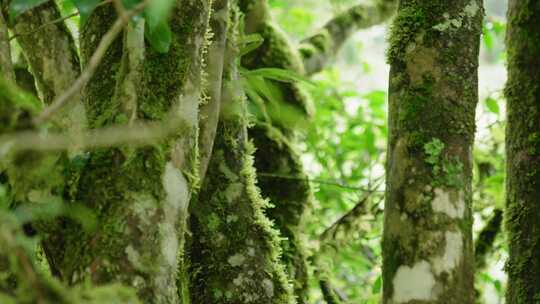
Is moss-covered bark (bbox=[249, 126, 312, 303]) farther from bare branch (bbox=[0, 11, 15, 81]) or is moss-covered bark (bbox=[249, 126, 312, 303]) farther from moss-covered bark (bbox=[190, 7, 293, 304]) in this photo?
bare branch (bbox=[0, 11, 15, 81])

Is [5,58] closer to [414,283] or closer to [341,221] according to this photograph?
[414,283]

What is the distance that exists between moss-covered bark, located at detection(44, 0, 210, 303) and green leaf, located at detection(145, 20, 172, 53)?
8 cm

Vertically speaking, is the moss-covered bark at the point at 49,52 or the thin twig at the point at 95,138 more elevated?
the moss-covered bark at the point at 49,52

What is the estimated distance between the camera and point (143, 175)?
1426mm

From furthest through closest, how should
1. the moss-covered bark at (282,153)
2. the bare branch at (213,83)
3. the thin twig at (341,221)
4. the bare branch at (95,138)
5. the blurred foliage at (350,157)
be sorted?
1. the thin twig at (341,221)
2. the moss-covered bark at (282,153)
3. the blurred foliage at (350,157)
4. the bare branch at (213,83)
5. the bare branch at (95,138)

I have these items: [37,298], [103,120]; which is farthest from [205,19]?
[37,298]

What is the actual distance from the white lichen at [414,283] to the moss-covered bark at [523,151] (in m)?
0.46

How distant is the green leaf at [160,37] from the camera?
4.69ft

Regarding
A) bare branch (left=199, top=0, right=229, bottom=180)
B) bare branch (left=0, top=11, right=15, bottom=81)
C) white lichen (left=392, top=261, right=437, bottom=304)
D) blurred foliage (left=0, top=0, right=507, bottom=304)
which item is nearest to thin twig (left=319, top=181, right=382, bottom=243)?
blurred foliage (left=0, top=0, right=507, bottom=304)

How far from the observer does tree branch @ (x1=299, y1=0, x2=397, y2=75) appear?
12.5ft

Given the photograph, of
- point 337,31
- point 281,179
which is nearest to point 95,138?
point 281,179

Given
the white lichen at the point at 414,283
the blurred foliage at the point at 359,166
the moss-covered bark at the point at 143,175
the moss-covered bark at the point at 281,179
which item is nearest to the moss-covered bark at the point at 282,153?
the moss-covered bark at the point at 281,179

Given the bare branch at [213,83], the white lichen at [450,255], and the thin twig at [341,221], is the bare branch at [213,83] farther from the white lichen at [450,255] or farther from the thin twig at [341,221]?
the thin twig at [341,221]

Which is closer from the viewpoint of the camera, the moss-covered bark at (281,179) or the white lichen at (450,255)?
the white lichen at (450,255)
